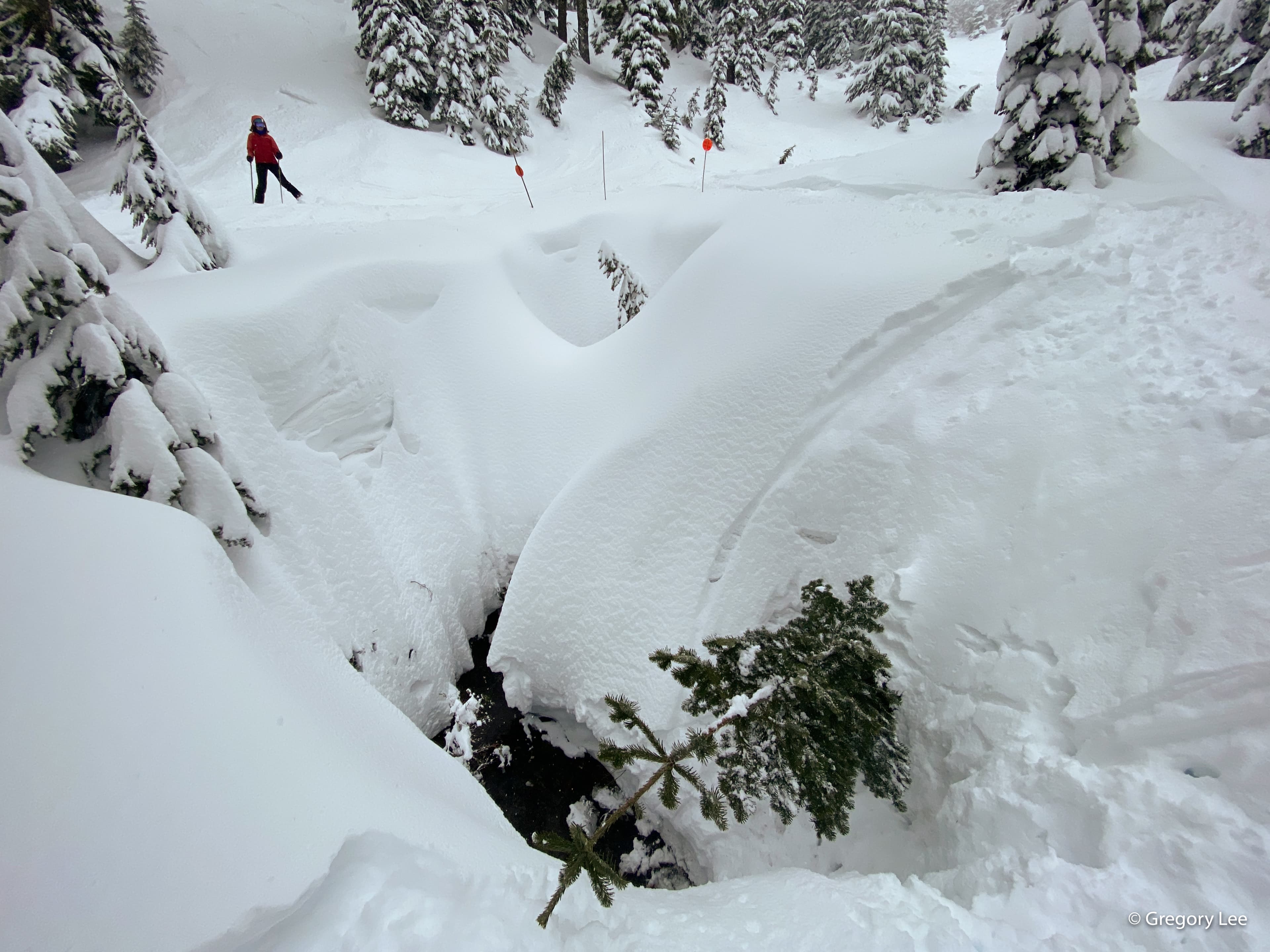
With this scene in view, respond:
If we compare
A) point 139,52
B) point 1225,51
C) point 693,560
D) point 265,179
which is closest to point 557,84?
point 265,179

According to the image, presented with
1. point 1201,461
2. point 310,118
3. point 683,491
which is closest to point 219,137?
point 310,118

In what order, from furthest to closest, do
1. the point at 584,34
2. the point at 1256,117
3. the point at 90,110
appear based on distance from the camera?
the point at 584,34
the point at 90,110
the point at 1256,117

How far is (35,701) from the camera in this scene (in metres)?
2.05

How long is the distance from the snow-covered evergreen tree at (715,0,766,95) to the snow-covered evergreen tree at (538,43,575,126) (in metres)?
6.40

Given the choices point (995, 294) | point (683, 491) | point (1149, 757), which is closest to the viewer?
point (1149, 757)

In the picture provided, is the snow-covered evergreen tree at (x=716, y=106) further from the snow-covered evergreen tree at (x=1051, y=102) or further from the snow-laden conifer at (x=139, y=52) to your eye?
the snow-laden conifer at (x=139, y=52)

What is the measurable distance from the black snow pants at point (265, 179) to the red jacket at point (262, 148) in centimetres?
5

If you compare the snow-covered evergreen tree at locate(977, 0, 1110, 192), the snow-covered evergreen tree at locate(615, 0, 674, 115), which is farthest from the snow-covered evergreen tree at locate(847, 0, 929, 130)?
the snow-covered evergreen tree at locate(977, 0, 1110, 192)

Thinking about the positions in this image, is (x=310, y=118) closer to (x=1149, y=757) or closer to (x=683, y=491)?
(x=683, y=491)

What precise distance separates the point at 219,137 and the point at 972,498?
18635mm

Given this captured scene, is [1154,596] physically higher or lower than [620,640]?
higher

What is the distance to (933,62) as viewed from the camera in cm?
1802

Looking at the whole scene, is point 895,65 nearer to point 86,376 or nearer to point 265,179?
point 265,179

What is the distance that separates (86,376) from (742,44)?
930 inches
